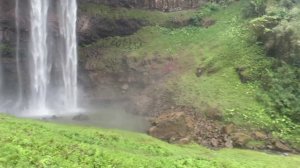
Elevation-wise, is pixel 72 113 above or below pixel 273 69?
below

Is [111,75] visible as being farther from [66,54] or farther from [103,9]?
[103,9]

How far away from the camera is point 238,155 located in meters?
21.2

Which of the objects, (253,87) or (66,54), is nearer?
(253,87)

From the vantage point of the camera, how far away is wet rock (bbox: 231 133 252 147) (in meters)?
23.5

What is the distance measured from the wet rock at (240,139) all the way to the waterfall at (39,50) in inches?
675

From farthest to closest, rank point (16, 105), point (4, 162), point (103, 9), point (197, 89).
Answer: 1. point (103, 9)
2. point (16, 105)
3. point (197, 89)
4. point (4, 162)

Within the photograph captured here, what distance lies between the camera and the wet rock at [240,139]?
23516mm

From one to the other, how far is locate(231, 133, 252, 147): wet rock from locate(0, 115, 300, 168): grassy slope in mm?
1436

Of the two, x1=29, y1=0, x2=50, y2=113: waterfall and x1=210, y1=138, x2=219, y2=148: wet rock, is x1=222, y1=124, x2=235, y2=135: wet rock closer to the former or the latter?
x1=210, y1=138, x2=219, y2=148: wet rock

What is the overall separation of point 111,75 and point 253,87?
13390 mm

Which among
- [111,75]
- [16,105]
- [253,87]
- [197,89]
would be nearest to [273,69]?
[253,87]

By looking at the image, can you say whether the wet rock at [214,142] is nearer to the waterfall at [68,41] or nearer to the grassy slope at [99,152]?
the grassy slope at [99,152]

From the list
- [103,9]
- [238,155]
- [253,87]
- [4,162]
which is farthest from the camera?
[103,9]

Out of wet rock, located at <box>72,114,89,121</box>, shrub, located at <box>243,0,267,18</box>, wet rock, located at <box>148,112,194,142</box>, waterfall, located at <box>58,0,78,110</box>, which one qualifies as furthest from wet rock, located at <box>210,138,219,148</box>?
waterfall, located at <box>58,0,78,110</box>
